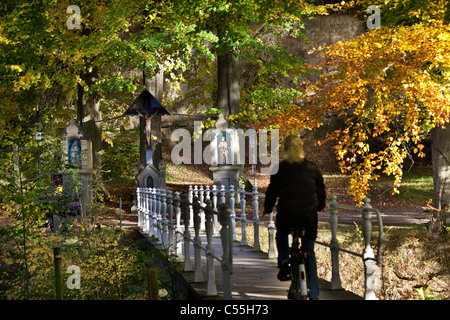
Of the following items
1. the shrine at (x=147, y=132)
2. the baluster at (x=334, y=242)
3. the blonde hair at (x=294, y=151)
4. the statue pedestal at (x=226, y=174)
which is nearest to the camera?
the blonde hair at (x=294, y=151)

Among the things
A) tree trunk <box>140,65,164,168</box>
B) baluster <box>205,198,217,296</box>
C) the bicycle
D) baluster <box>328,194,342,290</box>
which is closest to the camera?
the bicycle

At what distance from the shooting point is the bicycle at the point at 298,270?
7.08 m

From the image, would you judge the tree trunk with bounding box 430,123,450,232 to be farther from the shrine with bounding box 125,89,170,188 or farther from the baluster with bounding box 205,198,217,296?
the shrine with bounding box 125,89,170,188

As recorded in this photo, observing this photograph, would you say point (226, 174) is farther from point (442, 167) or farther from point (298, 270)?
point (298, 270)

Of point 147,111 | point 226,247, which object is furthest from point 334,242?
point 147,111

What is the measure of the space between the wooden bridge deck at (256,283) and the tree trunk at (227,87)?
13.9 m

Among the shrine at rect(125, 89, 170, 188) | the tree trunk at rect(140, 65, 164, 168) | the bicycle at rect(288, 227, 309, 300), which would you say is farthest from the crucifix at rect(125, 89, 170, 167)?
the bicycle at rect(288, 227, 309, 300)

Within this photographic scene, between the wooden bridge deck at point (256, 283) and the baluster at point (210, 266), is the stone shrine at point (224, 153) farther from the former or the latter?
the baluster at point (210, 266)

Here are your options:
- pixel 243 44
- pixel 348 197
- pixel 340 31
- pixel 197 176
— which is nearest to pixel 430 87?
pixel 243 44

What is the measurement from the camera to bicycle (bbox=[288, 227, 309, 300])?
23.2 ft

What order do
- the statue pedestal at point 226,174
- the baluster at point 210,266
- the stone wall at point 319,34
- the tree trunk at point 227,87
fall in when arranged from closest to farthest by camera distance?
the baluster at point 210,266, the statue pedestal at point 226,174, the tree trunk at point 227,87, the stone wall at point 319,34

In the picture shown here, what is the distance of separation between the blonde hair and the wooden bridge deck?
1895mm

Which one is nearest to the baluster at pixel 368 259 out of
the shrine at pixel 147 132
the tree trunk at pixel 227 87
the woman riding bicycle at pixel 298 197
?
the woman riding bicycle at pixel 298 197
